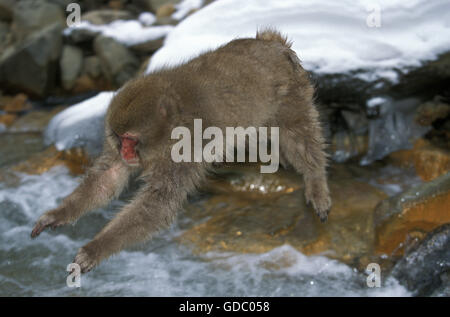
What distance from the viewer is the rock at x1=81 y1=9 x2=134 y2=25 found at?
351 inches

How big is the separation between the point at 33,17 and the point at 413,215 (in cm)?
769

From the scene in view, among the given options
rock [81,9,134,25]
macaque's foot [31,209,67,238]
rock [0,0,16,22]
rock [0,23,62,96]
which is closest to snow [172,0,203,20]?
rock [81,9,134,25]

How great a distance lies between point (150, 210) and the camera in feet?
11.8

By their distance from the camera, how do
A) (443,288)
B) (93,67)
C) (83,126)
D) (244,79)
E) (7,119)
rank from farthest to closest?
(93,67)
(7,119)
(83,126)
(244,79)
(443,288)

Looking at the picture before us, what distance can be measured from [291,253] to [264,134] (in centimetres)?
107

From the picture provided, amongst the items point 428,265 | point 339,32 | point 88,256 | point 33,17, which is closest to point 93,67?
point 33,17

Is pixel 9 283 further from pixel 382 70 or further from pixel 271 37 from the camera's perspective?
pixel 382 70

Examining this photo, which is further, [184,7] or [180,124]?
[184,7]

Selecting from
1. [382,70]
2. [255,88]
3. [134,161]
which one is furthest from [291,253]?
[382,70]

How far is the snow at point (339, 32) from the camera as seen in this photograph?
5.59 meters

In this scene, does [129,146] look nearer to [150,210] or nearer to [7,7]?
[150,210]

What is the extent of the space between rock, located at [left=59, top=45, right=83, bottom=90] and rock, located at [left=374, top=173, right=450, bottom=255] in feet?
20.0

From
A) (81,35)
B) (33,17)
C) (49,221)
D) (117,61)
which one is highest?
(33,17)

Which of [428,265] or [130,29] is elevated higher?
[130,29]
